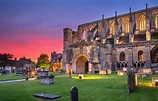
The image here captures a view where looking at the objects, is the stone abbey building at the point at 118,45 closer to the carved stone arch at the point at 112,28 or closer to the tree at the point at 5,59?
the carved stone arch at the point at 112,28

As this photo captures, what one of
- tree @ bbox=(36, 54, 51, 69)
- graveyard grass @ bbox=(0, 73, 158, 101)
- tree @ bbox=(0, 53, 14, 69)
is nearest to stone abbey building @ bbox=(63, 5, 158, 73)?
tree @ bbox=(36, 54, 51, 69)

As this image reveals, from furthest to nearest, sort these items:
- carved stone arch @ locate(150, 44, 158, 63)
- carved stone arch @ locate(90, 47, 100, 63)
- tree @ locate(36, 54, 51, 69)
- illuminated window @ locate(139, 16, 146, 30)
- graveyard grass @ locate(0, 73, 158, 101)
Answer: illuminated window @ locate(139, 16, 146, 30)
tree @ locate(36, 54, 51, 69)
carved stone arch @ locate(150, 44, 158, 63)
carved stone arch @ locate(90, 47, 100, 63)
graveyard grass @ locate(0, 73, 158, 101)

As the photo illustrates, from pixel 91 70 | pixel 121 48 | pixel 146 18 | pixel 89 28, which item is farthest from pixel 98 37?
pixel 91 70

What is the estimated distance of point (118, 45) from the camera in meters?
45.2

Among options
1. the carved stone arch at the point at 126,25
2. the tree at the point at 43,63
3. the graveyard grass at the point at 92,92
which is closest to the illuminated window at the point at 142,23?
the carved stone arch at the point at 126,25

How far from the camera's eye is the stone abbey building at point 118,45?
36.3 m

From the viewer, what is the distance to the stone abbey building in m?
36.3

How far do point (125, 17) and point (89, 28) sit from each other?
1248cm

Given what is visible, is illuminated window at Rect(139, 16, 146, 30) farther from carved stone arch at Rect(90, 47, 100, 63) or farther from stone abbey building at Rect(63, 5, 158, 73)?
carved stone arch at Rect(90, 47, 100, 63)

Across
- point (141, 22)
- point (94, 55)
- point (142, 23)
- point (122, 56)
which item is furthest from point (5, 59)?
point (142, 23)

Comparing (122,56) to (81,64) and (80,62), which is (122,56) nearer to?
(81,64)

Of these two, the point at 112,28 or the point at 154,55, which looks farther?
the point at 112,28

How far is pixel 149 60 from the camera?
4056cm

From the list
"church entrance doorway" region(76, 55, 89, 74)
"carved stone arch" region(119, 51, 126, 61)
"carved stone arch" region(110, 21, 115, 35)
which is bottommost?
"church entrance doorway" region(76, 55, 89, 74)
